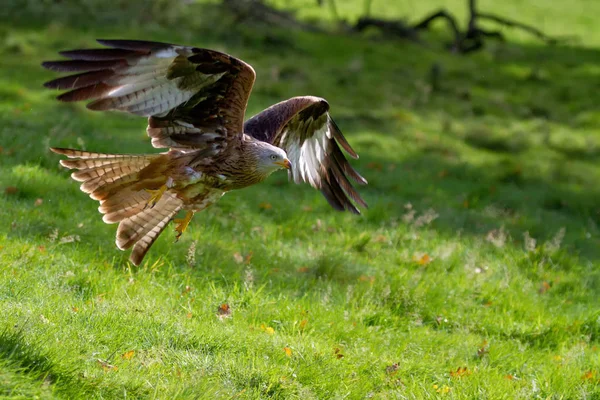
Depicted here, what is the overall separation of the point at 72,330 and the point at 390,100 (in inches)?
432

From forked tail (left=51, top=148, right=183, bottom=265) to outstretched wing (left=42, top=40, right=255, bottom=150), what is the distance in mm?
236

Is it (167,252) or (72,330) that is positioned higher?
(72,330)

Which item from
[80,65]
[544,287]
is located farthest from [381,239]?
[80,65]

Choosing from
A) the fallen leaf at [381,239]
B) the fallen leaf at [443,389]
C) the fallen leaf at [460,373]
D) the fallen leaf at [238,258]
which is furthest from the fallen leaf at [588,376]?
the fallen leaf at [238,258]

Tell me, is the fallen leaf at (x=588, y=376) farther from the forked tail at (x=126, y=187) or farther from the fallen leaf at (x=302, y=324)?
the forked tail at (x=126, y=187)

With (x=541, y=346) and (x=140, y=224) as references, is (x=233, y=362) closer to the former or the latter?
(x=140, y=224)

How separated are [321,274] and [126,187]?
201cm

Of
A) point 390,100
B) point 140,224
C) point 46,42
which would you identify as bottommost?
point 390,100

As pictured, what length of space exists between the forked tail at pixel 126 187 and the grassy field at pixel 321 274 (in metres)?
0.23

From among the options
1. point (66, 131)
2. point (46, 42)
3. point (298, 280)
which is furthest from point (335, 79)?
point (298, 280)

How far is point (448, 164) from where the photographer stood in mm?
12148

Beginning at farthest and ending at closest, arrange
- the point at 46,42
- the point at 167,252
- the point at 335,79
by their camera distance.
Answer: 1. the point at 335,79
2. the point at 46,42
3. the point at 167,252

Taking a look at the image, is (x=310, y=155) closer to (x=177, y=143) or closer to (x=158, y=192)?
(x=177, y=143)

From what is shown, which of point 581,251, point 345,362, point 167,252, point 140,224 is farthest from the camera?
point 581,251
